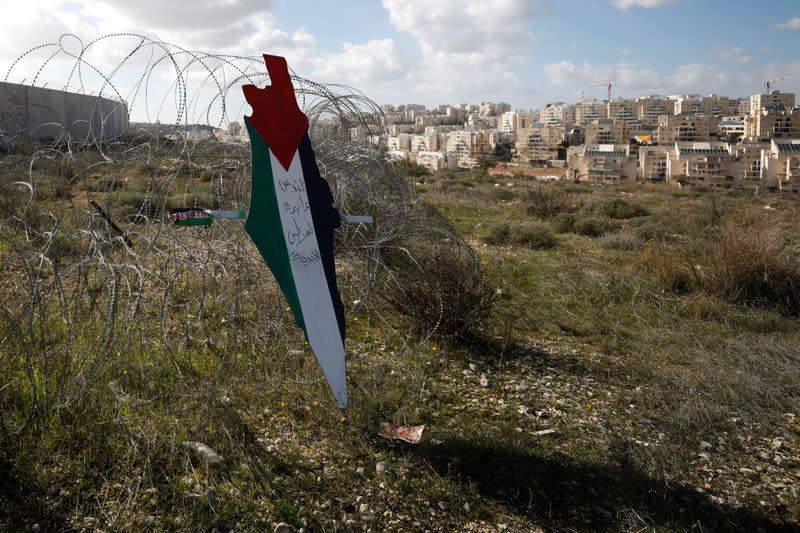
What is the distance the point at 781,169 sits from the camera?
87.7ft

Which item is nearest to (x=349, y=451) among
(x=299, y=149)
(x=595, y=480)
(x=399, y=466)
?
(x=399, y=466)

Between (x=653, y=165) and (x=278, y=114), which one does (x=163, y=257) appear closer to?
(x=278, y=114)

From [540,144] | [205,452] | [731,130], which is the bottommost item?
[205,452]

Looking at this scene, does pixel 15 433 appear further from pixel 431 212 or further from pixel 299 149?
pixel 431 212

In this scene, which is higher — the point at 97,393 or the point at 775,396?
the point at 97,393

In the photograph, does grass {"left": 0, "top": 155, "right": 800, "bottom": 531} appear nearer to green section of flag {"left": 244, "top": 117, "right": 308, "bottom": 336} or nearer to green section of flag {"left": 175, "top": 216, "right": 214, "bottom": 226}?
green section of flag {"left": 175, "top": 216, "right": 214, "bottom": 226}

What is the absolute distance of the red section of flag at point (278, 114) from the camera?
2.71 meters

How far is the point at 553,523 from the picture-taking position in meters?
2.77

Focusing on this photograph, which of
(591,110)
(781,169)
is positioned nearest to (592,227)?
(781,169)

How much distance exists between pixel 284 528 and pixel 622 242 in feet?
26.8

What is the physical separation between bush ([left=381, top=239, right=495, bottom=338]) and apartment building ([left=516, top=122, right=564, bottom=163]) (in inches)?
1751

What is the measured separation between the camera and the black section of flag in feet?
9.40

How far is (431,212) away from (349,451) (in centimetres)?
321

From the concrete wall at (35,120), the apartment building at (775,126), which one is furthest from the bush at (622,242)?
the apartment building at (775,126)
